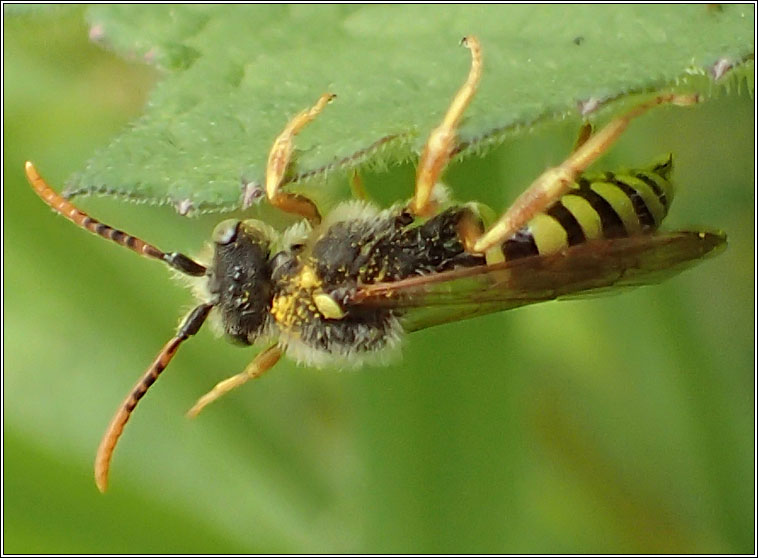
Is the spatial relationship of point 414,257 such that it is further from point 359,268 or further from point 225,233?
point 225,233

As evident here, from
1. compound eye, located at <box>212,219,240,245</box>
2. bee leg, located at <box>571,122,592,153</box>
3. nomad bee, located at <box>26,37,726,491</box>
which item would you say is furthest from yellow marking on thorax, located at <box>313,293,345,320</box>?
bee leg, located at <box>571,122,592,153</box>

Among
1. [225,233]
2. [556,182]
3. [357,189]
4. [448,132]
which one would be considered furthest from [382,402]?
[448,132]

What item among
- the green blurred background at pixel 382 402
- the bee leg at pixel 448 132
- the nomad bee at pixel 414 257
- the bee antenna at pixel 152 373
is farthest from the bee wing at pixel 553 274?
the green blurred background at pixel 382 402

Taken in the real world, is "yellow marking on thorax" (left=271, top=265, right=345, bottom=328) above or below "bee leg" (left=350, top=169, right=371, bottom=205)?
below

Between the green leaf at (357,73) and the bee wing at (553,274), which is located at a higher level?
the green leaf at (357,73)

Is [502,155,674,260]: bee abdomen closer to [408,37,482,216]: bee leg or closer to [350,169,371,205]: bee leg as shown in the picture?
[408,37,482,216]: bee leg

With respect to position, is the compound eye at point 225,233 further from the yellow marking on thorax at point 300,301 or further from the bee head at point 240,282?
the yellow marking on thorax at point 300,301

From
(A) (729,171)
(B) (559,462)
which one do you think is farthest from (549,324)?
(A) (729,171)
